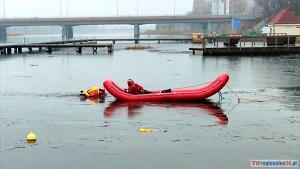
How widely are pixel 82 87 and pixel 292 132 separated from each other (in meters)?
14.7

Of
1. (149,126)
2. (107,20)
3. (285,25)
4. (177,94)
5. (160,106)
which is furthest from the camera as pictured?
(107,20)

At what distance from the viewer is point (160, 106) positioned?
65.4ft

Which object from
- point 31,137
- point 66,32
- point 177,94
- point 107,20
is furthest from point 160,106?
point 66,32

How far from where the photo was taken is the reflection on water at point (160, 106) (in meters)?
18.5

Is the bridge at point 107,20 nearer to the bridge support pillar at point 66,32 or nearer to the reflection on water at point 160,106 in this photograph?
the bridge support pillar at point 66,32

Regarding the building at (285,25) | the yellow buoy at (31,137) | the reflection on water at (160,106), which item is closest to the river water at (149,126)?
the reflection on water at (160,106)

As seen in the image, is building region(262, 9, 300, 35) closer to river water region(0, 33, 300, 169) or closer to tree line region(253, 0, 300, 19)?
tree line region(253, 0, 300, 19)

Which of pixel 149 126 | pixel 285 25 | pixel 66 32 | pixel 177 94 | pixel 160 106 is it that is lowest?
pixel 149 126

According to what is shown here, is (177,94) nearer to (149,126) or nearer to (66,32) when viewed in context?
(149,126)

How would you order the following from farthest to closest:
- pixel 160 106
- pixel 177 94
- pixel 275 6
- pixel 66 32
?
pixel 66 32 → pixel 275 6 → pixel 177 94 → pixel 160 106

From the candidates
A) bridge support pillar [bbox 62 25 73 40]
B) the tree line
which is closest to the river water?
the tree line

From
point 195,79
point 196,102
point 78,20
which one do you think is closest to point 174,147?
point 196,102

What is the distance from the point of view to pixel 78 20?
13075 centimetres

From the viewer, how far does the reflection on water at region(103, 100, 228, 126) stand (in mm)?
18469
